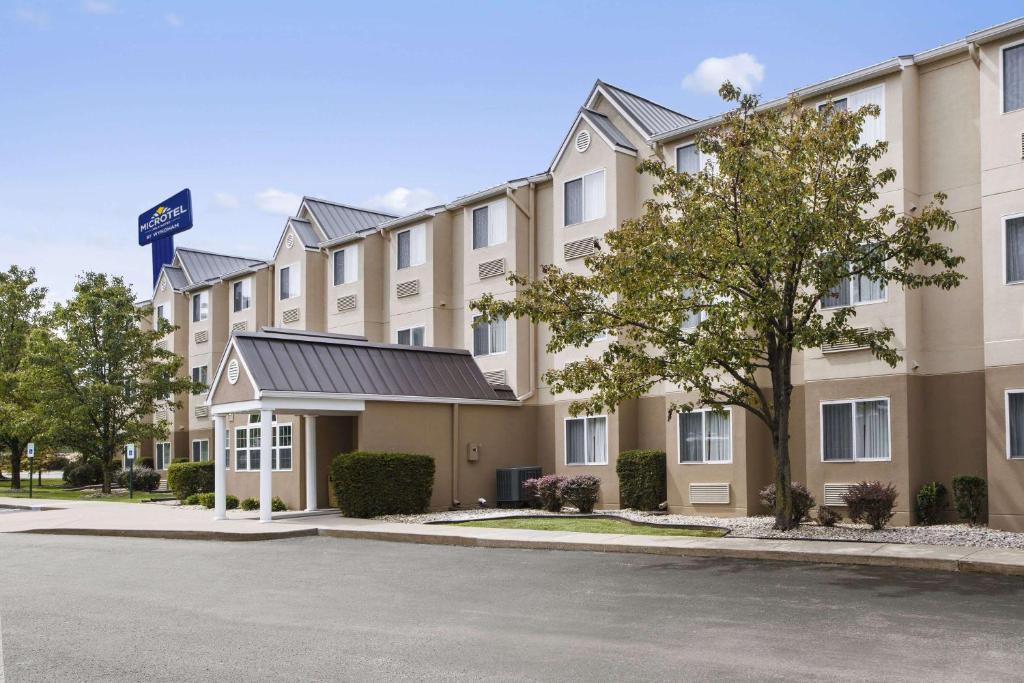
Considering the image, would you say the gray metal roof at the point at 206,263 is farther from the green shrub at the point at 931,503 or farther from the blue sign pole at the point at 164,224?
the green shrub at the point at 931,503

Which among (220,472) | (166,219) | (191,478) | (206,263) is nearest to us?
(220,472)

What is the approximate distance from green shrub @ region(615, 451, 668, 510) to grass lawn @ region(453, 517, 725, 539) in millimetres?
2407

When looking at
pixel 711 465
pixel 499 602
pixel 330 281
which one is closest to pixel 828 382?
pixel 711 465

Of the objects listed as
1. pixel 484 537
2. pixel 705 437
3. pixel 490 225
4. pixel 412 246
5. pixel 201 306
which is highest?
pixel 490 225

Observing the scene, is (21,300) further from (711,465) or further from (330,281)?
(711,465)

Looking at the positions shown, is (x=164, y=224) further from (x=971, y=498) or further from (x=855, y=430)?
(x=971, y=498)

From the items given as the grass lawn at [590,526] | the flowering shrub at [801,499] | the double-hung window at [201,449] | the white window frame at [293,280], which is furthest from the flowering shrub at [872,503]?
the double-hung window at [201,449]

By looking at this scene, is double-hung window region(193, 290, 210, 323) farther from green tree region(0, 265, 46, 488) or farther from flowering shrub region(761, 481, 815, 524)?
flowering shrub region(761, 481, 815, 524)

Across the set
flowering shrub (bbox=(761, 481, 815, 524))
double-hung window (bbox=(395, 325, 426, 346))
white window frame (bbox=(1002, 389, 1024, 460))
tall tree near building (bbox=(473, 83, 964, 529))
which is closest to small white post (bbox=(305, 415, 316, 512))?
double-hung window (bbox=(395, 325, 426, 346))

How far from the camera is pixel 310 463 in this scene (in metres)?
25.8

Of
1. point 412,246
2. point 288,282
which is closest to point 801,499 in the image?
point 412,246

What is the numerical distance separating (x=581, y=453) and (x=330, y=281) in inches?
538

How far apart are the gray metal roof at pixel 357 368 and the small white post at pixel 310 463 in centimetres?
161

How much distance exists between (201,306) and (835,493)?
32947 mm
